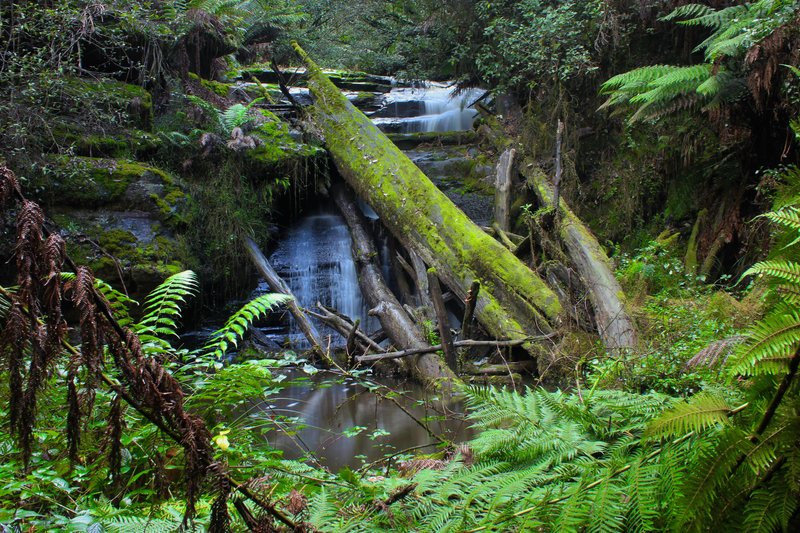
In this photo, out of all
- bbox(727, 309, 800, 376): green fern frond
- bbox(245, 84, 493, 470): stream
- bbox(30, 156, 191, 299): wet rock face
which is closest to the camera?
bbox(727, 309, 800, 376): green fern frond

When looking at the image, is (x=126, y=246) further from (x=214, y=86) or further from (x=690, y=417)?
(x=690, y=417)

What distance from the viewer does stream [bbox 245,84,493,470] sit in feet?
14.2

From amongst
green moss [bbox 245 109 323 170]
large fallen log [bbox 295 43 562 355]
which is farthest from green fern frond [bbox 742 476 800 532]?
green moss [bbox 245 109 323 170]

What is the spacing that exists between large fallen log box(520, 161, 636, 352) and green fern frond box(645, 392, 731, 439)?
12.7ft

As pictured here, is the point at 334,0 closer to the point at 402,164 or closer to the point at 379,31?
the point at 379,31

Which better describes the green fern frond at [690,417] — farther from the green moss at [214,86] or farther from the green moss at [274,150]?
the green moss at [214,86]

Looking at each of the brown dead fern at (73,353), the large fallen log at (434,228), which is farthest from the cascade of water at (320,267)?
the brown dead fern at (73,353)

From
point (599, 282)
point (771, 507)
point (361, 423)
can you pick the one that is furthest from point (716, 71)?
point (771, 507)

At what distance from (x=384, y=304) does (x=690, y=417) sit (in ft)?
18.6

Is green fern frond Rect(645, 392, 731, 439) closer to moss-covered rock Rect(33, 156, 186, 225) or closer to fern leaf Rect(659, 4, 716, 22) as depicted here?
fern leaf Rect(659, 4, 716, 22)

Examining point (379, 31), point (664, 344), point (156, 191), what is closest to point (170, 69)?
point (156, 191)

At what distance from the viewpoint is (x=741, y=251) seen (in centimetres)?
599

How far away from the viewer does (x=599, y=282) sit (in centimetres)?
608

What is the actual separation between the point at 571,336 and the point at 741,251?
88.3 inches
